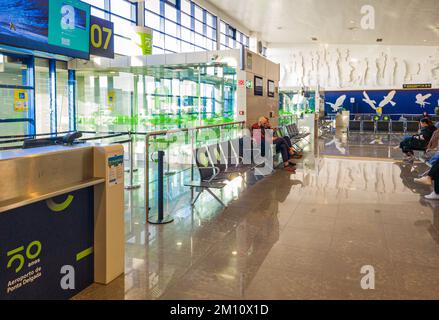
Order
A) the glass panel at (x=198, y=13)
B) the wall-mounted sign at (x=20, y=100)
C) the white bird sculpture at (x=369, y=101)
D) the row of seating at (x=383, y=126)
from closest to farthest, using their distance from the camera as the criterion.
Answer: the wall-mounted sign at (x=20, y=100) → the glass panel at (x=198, y=13) → the row of seating at (x=383, y=126) → the white bird sculpture at (x=369, y=101)

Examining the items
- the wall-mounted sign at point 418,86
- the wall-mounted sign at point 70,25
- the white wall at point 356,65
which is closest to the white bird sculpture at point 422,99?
the wall-mounted sign at point 418,86

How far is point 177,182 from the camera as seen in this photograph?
6.55 metres

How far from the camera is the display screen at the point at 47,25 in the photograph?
16.0 feet

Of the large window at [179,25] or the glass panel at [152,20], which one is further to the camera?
the large window at [179,25]

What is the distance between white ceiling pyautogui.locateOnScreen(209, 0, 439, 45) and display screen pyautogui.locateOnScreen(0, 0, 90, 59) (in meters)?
11.4

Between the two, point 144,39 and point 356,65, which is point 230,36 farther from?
point 144,39

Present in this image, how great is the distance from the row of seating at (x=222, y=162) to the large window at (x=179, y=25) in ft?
29.5

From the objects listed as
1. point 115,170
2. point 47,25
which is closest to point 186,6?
point 47,25

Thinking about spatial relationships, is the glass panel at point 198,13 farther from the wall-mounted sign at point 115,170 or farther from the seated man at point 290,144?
the wall-mounted sign at point 115,170

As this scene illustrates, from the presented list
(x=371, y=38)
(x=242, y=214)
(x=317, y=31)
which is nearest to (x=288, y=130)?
(x=242, y=214)
